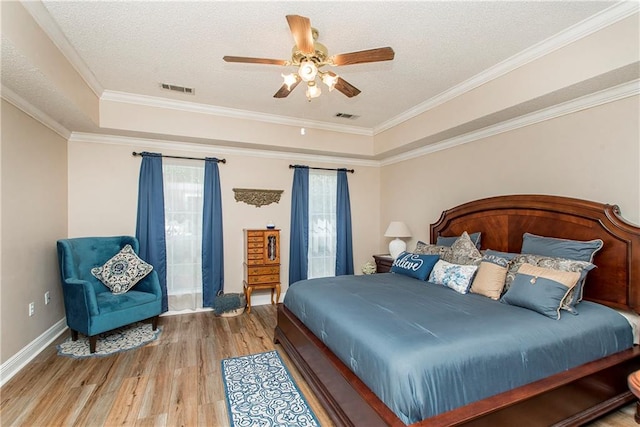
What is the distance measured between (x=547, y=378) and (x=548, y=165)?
216 centimetres

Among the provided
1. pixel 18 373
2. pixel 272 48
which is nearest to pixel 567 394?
pixel 272 48

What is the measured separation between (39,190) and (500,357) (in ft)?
14.6

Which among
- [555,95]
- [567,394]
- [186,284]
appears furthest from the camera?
[186,284]

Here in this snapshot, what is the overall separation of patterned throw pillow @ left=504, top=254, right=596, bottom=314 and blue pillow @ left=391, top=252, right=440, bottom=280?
2.66 ft

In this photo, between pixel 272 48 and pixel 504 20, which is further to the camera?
pixel 272 48

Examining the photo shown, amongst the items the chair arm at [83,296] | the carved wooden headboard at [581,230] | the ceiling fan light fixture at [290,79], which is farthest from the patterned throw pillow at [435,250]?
the chair arm at [83,296]

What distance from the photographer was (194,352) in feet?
10.3

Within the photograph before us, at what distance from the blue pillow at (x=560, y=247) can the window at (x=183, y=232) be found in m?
4.21

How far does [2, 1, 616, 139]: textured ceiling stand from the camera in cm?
221

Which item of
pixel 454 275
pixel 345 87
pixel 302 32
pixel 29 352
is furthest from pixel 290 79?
pixel 29 352

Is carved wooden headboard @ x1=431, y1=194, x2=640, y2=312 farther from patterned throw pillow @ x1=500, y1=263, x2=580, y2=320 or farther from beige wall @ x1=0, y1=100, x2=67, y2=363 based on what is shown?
beige wall @ x1=0, y1=100, x2=67, y2=363

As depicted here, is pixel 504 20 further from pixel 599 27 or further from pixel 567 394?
pixel 567 394

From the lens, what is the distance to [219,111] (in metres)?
4.19

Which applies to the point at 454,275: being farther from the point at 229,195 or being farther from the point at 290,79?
the point at 229,195
